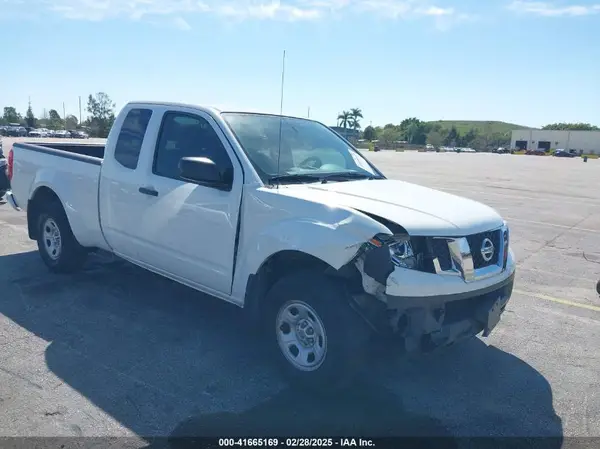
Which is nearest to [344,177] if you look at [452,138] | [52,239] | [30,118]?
[52,239]

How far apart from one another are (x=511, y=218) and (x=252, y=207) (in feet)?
31.6

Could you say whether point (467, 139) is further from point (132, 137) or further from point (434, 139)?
point (132, 137)

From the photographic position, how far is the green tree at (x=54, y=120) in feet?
361

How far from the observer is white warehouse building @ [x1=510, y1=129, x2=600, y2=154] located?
12862 cm

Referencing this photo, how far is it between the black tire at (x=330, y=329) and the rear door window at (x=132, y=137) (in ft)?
7.21

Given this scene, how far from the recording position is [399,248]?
3398 mm

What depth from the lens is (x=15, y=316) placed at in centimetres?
491

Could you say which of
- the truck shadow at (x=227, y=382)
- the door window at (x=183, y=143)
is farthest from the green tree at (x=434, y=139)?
the truck shadow at (x=227, y=382)

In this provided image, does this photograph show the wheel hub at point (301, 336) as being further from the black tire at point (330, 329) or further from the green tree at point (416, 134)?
the green tree at point (416, 134)

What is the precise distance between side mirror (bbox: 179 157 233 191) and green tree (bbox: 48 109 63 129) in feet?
382

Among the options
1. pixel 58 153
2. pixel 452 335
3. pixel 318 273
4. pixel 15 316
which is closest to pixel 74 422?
pixel 318 273

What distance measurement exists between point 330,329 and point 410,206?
1.04 m

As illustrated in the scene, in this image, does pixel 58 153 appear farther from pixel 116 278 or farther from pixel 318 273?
pixel 318 273

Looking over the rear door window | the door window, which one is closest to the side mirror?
the door window
